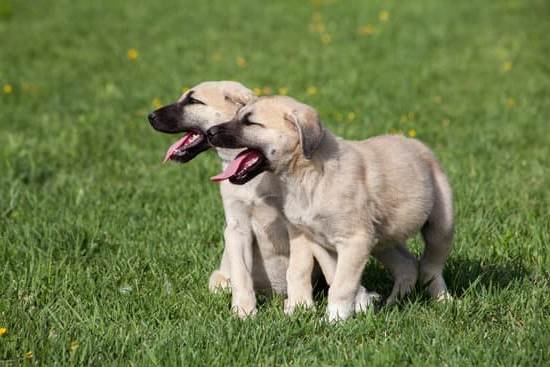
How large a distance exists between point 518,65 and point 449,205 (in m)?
7.03

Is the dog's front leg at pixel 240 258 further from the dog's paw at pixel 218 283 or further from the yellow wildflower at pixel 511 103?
the yellow wildflower at pixel 511 103

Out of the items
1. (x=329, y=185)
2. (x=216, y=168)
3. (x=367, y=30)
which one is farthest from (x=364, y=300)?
(x=367, y=30)

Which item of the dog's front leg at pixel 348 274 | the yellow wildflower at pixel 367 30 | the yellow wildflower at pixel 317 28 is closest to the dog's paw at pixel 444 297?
the dog's front leg at pixel 348 274

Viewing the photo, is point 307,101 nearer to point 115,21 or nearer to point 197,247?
point 197,247

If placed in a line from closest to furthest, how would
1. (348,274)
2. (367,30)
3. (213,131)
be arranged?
(348,274) < (213,131) < (367,30)

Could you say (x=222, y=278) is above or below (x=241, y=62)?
above

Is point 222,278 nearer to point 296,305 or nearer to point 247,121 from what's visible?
point 296,305

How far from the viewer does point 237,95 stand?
17.4 ft

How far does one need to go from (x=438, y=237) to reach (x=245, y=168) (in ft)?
4.06

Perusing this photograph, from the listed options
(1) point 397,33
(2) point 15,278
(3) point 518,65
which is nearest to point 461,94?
(3) point 518,65

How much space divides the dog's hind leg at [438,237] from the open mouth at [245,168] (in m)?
1.12

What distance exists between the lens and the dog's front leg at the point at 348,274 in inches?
186

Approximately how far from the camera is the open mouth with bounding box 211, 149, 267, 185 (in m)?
4.73

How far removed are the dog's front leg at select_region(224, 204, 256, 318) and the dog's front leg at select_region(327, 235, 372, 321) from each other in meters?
0.52
